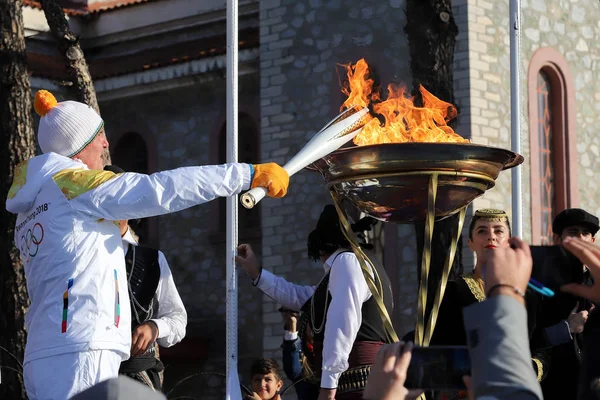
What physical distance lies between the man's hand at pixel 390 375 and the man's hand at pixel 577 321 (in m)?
3.65

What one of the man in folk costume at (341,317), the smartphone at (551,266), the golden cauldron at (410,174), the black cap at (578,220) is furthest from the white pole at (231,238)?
the smartphone at (551,266)

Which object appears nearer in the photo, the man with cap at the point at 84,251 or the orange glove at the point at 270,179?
the man with cap at the point at 84,251

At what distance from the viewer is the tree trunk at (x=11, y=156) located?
1052cm

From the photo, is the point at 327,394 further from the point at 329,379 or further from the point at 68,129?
the point at 68,129

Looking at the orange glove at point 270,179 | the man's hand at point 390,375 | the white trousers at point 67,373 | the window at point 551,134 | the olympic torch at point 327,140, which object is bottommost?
the white trousers at point 67,373

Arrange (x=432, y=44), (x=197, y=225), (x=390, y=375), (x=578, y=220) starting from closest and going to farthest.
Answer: (x=390, y=375)
(x=578, y=220)
(x=432, y=44)
(x=197, y=225)

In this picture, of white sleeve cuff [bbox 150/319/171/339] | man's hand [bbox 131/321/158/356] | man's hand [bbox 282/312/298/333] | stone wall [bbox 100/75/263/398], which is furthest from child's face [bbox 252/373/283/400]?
stone wall [bbox 100/75/263/398]

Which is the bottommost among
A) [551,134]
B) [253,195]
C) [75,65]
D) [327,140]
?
[253,195]

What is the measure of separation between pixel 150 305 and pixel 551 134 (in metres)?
11.6

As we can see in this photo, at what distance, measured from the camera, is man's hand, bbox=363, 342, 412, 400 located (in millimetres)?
3018

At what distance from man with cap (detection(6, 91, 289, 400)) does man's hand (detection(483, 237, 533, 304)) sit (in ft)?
7.83

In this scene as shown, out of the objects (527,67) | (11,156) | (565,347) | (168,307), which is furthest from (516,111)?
(527,67)

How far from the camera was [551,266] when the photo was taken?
4.80 metres

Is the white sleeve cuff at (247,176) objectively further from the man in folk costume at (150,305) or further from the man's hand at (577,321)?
the man's hand at (577,321)
